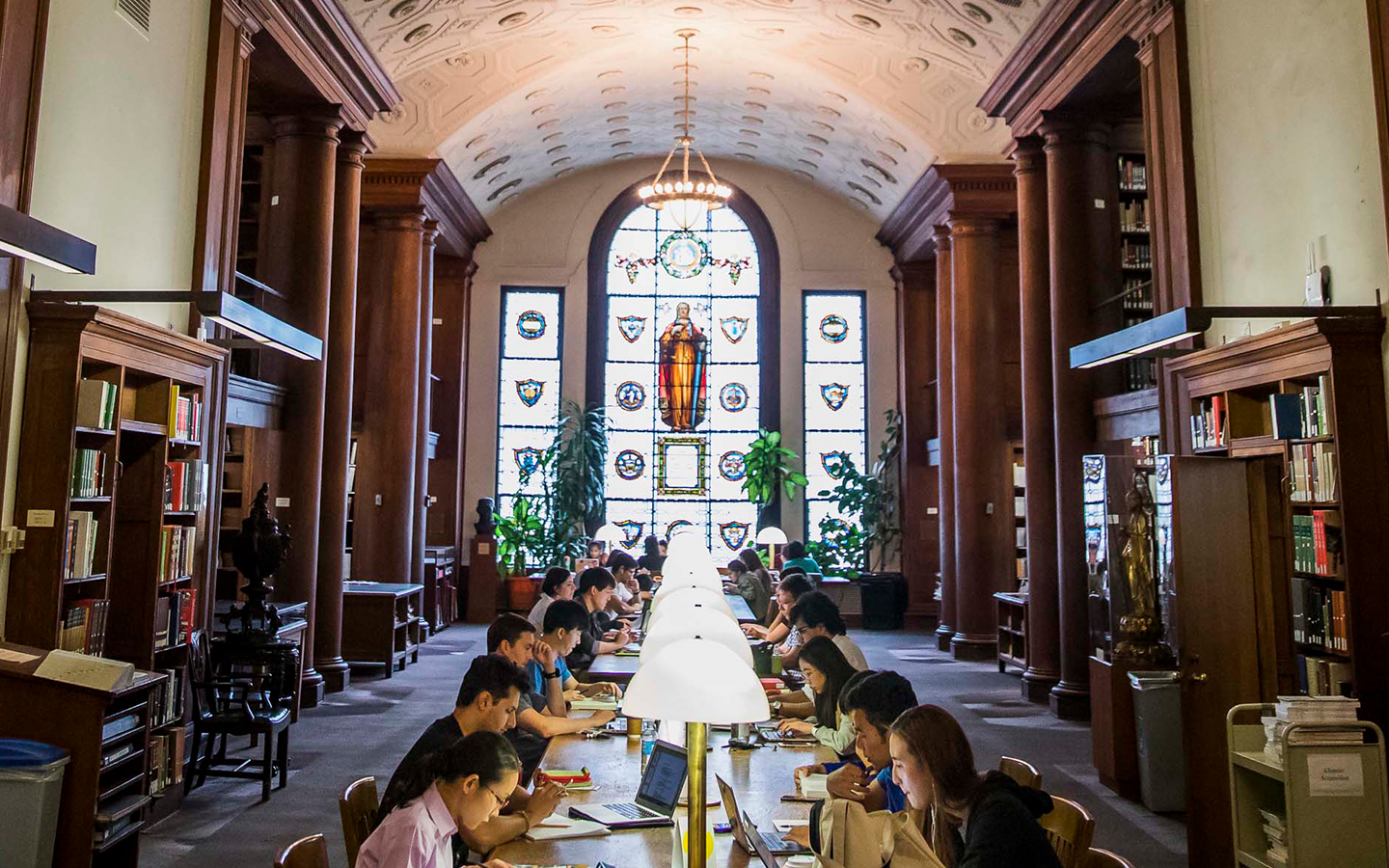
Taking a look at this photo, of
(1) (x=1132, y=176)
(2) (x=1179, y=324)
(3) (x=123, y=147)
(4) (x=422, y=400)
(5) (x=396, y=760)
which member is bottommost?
(5) (x=396, y=760)

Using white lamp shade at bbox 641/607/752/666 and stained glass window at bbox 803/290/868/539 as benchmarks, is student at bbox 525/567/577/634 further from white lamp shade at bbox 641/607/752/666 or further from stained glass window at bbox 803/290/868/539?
stained glass window at bbox 803/290/868/539

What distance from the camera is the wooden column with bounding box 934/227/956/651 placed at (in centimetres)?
1195

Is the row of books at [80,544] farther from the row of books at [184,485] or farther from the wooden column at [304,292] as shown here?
the wooden column at [304,292]

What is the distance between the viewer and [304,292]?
328 inches

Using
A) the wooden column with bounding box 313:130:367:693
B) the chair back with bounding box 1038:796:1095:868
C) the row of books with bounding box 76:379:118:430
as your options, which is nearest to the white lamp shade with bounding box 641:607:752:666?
the chair back with bounding box 1038:796:1095:868

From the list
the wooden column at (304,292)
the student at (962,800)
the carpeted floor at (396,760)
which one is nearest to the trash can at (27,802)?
the carpeted floor at (396,760)

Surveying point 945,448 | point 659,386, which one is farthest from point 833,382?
point 945,448

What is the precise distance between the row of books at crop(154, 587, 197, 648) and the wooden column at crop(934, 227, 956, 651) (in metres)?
8.33

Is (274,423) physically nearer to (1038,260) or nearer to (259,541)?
(259,541)

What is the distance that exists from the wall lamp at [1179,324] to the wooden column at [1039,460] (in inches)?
97.6

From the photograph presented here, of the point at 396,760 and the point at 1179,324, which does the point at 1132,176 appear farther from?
the point at 396,760

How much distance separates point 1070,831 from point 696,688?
1.50m

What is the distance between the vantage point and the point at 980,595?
1127cm

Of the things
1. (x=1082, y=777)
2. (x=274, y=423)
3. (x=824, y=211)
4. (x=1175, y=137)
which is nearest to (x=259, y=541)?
(x=274, y=423)
